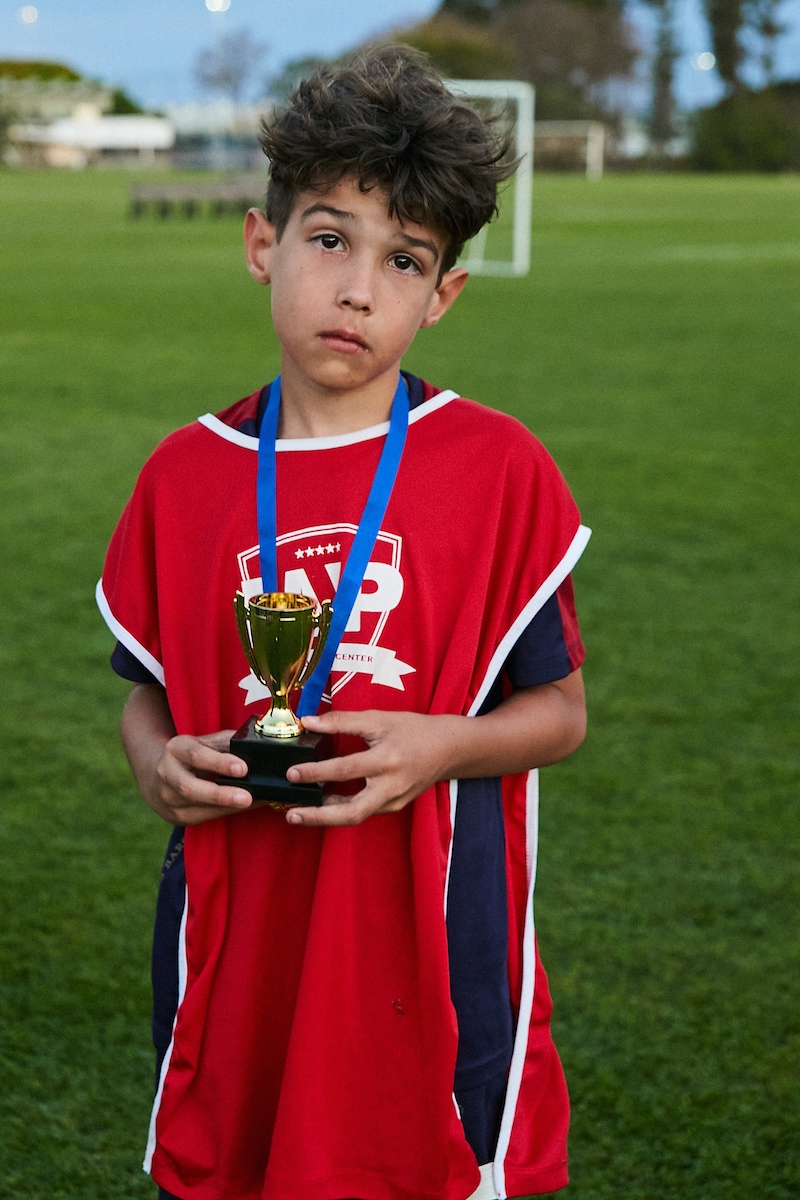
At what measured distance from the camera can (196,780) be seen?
1.41 metres

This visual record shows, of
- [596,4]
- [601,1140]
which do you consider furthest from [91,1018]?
[596,4]

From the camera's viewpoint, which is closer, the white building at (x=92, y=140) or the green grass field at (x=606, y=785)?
the green grass field at (x=606, y=785)

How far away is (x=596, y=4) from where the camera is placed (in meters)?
79.6

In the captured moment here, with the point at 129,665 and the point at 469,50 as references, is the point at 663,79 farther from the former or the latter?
the point at 129,665

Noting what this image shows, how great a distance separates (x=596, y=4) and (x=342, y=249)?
85219mm

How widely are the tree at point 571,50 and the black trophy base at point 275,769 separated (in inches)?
3038

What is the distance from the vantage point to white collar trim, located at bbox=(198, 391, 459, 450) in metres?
1.54

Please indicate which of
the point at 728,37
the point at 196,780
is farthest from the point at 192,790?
the point at 728,37

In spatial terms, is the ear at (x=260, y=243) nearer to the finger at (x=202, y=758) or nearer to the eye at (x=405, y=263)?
the eye at (x=405, y=263)

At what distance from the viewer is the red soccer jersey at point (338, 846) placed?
151 cm

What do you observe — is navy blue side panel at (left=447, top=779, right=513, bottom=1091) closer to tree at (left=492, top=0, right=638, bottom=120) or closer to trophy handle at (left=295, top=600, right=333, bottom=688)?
trophy handle at (left=295, top=600, right=333, bottom=688)

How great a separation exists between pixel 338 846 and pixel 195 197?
2726 cm

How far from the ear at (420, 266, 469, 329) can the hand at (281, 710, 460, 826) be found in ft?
1.48

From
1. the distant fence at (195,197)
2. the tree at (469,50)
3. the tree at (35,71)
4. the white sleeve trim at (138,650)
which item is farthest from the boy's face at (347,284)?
the tree at (35,71)
